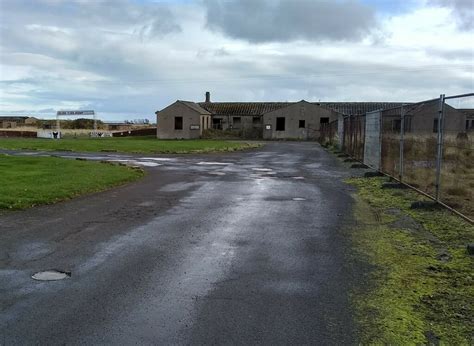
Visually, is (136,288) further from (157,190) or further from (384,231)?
(157,190)

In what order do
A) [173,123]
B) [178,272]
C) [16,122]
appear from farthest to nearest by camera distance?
1. [16,122]
2. [173,123]
3. [178,272]

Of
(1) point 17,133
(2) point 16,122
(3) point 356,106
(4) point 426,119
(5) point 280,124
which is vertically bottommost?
(1) point 17,133

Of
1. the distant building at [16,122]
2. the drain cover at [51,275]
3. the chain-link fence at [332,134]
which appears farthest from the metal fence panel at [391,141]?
the distant building at [16,122]

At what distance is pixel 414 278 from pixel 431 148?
5.23 meters

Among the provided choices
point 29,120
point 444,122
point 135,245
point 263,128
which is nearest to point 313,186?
point 444,122

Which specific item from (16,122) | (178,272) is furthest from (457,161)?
(16,122)

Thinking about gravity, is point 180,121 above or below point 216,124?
above

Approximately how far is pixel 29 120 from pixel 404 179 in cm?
13474

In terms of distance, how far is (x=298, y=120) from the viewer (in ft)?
238

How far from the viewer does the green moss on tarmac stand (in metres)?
4.18

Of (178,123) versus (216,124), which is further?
(216,124)

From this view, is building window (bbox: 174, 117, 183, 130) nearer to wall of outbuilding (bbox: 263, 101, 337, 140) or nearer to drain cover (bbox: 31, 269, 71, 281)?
wall of outbuilding (bbox: 263, 101, 337, 140)

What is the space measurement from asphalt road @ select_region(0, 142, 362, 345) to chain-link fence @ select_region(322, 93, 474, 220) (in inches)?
76.2

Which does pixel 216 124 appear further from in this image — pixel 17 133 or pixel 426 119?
pixel 426 119
